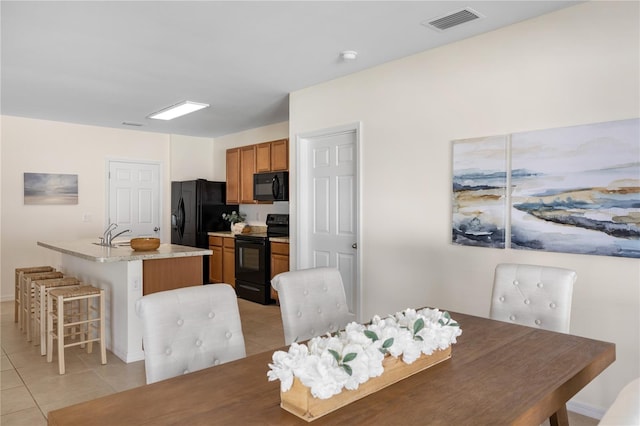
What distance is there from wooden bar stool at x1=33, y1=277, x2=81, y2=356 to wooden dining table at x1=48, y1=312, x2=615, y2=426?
9.77 ft

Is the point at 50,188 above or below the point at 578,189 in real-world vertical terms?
above

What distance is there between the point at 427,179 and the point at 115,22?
8.21ft

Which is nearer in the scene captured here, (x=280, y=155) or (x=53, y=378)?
(x=53, y=378)

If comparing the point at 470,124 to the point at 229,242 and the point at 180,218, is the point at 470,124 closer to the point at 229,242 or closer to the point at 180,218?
the point at 229,242

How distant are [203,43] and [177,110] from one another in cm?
233

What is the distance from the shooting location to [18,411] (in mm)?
2697

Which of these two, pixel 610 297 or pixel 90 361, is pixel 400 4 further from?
pixel 90 361

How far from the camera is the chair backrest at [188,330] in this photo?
5.19 feet

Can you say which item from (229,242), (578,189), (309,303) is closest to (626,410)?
(309,303)

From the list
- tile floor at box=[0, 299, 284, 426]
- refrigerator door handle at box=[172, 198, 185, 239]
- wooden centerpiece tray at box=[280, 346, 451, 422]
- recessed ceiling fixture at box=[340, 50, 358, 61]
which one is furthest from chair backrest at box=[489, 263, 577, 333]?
refrigerator door handle at box=[172, 198, 185, 239]

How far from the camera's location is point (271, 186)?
228 inches

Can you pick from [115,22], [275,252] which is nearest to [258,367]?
[115,22]

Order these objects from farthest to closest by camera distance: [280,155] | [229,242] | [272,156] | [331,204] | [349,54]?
[229,242]
[272,156]
[280,155]
[331,204]
[349,54]

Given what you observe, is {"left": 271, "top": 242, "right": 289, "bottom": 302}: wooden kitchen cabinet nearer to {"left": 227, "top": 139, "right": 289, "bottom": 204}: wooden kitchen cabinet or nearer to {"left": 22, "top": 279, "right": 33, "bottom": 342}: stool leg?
{"left": 227, "top": 139, "right": 289, "bottom": 204}: wooden kitchen cabinet
